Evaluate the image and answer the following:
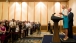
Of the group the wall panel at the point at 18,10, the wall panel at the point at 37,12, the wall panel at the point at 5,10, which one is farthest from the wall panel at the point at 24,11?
the wall panel at the point at 5,10

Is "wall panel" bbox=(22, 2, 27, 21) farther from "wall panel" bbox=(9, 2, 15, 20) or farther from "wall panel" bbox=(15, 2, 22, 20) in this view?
"wall panel" bbox=(9, 2, 15, 20)

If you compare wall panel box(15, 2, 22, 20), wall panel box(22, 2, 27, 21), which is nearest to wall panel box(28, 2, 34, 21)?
wall panel box(22, 2, 27, 21)

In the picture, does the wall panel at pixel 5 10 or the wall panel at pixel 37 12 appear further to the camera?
the wall panel at pixel 5 10

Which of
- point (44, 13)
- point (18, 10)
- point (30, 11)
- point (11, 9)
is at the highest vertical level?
point (11, 9)

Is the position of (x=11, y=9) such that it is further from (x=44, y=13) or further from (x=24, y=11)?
(x=44, y=13)

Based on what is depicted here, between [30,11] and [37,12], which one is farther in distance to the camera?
[30,11]

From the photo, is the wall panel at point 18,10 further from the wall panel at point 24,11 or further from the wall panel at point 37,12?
the wall panel at point 37,12

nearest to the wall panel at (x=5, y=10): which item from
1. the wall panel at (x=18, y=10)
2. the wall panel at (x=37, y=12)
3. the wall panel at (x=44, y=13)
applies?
the wall panel at (x=18, y=10)

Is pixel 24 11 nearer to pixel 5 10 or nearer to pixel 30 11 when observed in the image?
pixel 30 11

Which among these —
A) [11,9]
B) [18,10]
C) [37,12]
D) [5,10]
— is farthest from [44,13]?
[5,10]

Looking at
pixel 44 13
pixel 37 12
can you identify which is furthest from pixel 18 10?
pixel 44 13

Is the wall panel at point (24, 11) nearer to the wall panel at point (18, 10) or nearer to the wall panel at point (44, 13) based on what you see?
the wall panel at point (18, 10)

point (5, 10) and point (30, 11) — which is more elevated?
point (5, 10)

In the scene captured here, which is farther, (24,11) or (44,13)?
(24,11)
